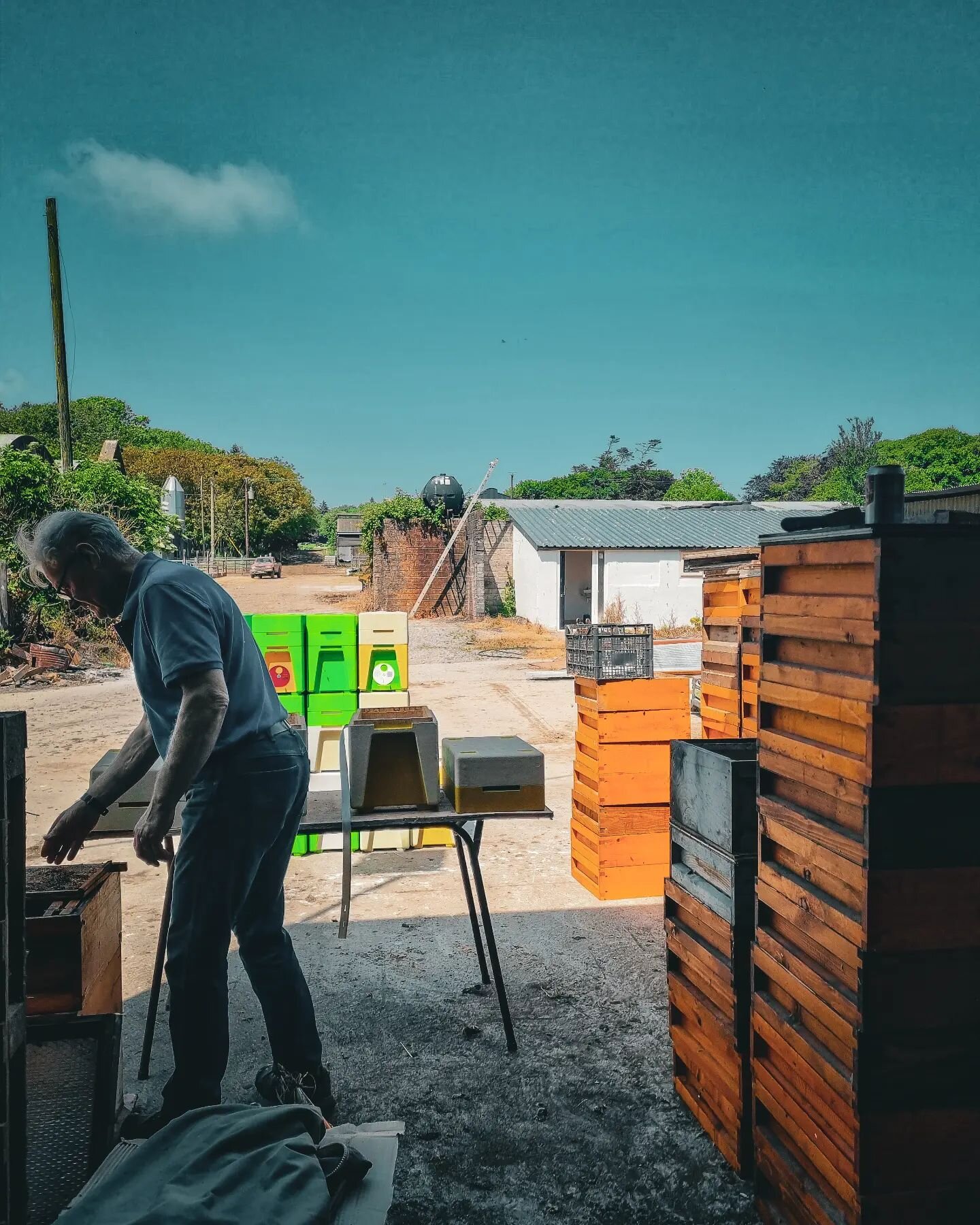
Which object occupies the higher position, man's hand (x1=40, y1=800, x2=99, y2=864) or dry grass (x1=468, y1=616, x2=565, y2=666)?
man's hand (x1=40, y1=800, x2=99, y2=864)

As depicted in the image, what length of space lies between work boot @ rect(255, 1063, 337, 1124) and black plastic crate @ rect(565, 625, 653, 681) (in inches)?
398

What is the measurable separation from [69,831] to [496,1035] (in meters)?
2.10

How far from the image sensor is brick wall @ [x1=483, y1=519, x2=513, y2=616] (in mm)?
29812

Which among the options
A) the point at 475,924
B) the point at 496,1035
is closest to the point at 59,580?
the point at 475,924

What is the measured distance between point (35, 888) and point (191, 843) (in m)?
0.71

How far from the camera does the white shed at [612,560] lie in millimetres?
26328

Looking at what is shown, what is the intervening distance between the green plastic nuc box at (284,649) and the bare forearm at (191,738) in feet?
11.3

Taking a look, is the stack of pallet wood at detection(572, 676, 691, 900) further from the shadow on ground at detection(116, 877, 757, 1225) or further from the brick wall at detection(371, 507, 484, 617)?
the brick wall at detection(371, 507, 484, 617)

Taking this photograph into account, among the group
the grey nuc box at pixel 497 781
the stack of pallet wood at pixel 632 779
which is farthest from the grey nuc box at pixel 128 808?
the stack of pallet wood at pixel 632 779

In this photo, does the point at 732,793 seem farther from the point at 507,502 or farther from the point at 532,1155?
the point at 507,502

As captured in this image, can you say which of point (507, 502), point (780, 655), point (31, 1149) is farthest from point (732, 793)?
point (507, 502)

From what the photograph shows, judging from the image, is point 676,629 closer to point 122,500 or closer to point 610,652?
point 610,652

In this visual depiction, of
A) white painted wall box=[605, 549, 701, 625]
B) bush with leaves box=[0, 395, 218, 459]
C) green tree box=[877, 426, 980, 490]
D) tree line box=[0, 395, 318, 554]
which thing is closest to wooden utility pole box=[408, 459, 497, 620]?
white painted wall box=[605, 549, 701, 625]

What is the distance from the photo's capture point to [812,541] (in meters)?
2.50
